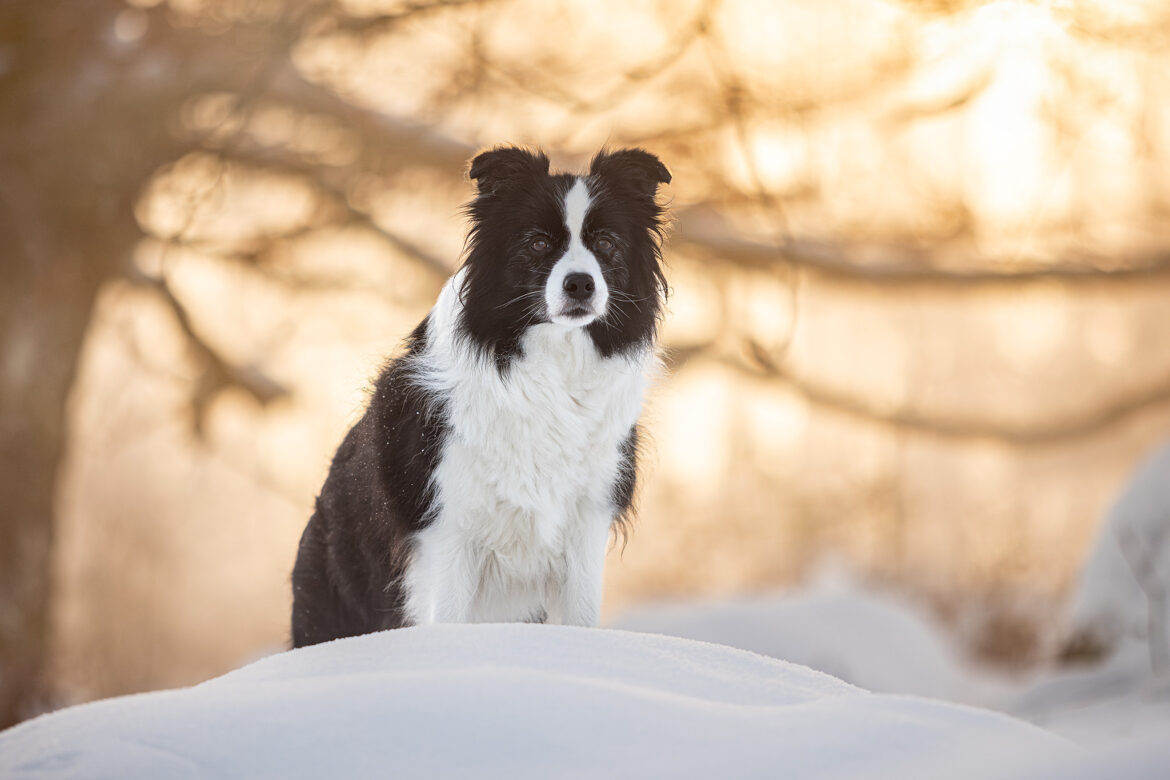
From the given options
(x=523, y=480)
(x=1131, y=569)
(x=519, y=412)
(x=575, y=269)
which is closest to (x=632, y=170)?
(x=575, y=269)

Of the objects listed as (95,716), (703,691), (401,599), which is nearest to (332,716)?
(95,716)

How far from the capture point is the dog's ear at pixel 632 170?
3213 millimetres

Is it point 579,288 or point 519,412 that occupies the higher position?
point 579,288

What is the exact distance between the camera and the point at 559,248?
3.05 m

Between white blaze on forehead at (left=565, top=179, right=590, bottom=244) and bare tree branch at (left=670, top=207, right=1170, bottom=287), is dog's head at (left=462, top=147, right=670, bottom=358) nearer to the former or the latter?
white blaze on forehead at (left=565, top=179, right=590, bottom=244)

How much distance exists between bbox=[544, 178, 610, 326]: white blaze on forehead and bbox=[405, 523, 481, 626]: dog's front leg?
2.44 ft

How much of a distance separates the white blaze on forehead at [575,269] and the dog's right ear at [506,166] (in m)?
0.15

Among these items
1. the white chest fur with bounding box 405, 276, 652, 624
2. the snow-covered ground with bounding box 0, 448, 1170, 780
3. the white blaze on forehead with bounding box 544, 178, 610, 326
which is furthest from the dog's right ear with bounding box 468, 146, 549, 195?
the snow-covered ground with bounding box 0, 448, 1170, 780

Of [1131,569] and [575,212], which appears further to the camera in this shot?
[1131,569]

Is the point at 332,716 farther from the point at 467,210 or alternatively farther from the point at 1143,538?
the point at 1143,538

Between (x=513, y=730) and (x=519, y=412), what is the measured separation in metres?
1.55

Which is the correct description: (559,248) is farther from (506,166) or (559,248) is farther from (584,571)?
(584,571)

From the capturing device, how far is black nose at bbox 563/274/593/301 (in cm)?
294

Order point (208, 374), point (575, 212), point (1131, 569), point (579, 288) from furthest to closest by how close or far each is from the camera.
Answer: point (208, 374)
point (1131, 569)
point (575, 212)
point (579, 288)
